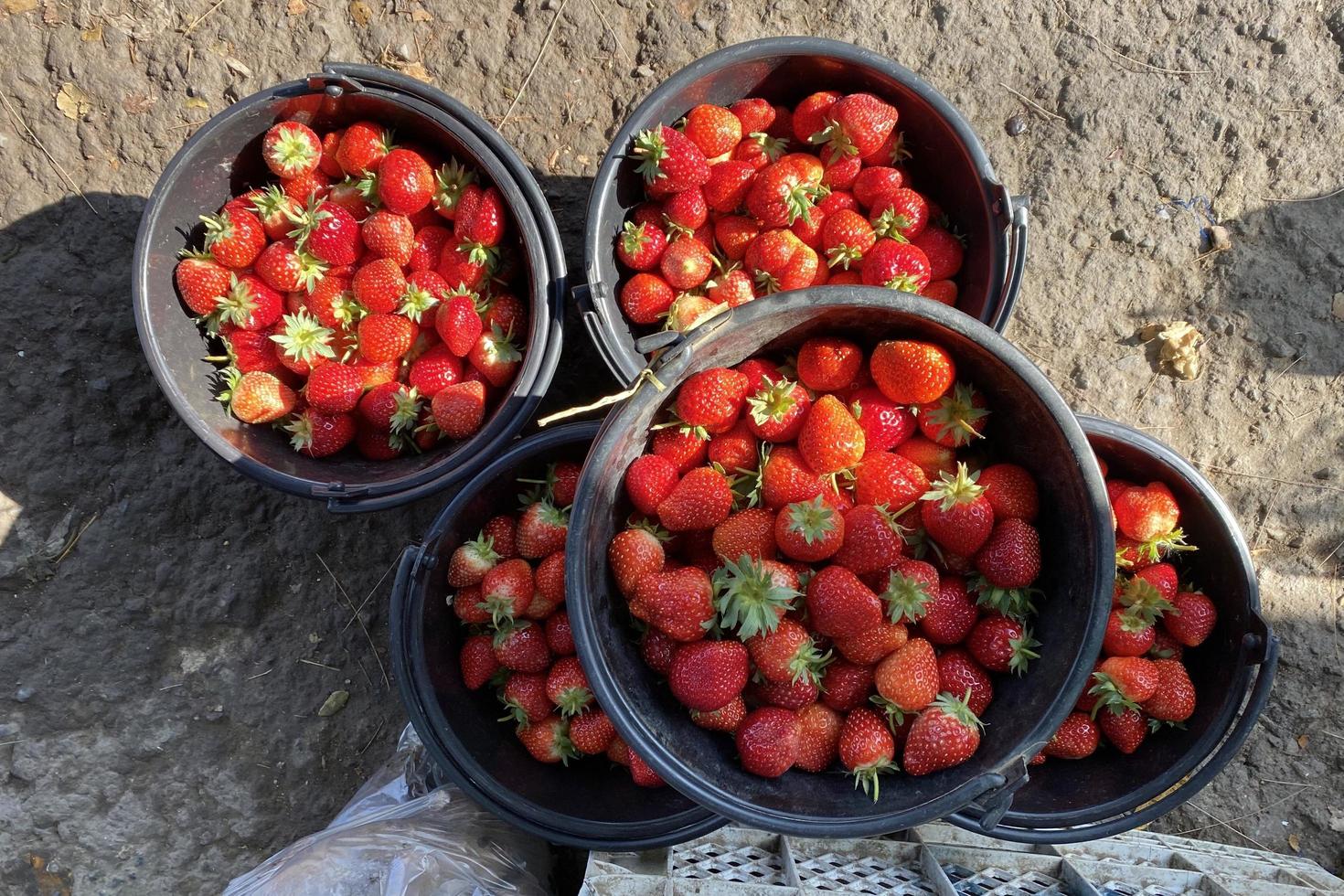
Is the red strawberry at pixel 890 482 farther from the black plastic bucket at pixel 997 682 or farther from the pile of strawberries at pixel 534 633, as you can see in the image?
the pile of strawberries at pixel 534 633

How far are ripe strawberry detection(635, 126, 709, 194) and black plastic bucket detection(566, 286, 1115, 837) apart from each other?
1.59 feet

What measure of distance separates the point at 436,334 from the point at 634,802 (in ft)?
4.07

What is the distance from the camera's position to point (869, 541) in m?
1.50

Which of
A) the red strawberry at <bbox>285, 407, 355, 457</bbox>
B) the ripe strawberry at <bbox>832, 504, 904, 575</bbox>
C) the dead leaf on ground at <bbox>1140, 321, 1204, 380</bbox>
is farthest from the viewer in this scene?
the dead leaf on ground at <bbox>1140, 321, 1204, 380</bbox>

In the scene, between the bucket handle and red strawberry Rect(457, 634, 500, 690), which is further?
red strawberry Rect(457, 634, 500, 690)

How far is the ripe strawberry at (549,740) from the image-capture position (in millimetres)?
1858

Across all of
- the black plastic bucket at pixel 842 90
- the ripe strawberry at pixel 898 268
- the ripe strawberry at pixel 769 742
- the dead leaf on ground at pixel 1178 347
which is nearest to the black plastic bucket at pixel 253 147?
the black plastic bucket at pixel 842 90

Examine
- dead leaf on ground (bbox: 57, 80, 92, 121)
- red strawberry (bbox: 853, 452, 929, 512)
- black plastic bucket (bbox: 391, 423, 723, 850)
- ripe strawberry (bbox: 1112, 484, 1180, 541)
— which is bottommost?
black plastic bucket (bbox: 391, 423, 723, 850)

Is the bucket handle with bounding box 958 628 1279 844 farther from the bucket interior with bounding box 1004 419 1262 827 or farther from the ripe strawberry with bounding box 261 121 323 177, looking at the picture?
the ripe strawberry with bounding box 261 121 323 177

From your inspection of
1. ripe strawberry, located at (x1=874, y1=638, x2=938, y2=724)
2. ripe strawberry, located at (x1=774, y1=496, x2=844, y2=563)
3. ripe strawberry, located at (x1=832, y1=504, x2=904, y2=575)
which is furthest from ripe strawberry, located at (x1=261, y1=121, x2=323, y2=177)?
ripe strawberry, located at (x1=874, y1=638, x2=938, y2=724)

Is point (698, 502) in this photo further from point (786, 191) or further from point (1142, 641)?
point (1142, 641)

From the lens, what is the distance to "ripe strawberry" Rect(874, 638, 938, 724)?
152 cm

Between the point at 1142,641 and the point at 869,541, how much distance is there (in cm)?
76

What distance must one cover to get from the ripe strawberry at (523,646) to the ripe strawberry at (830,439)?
761 mm
